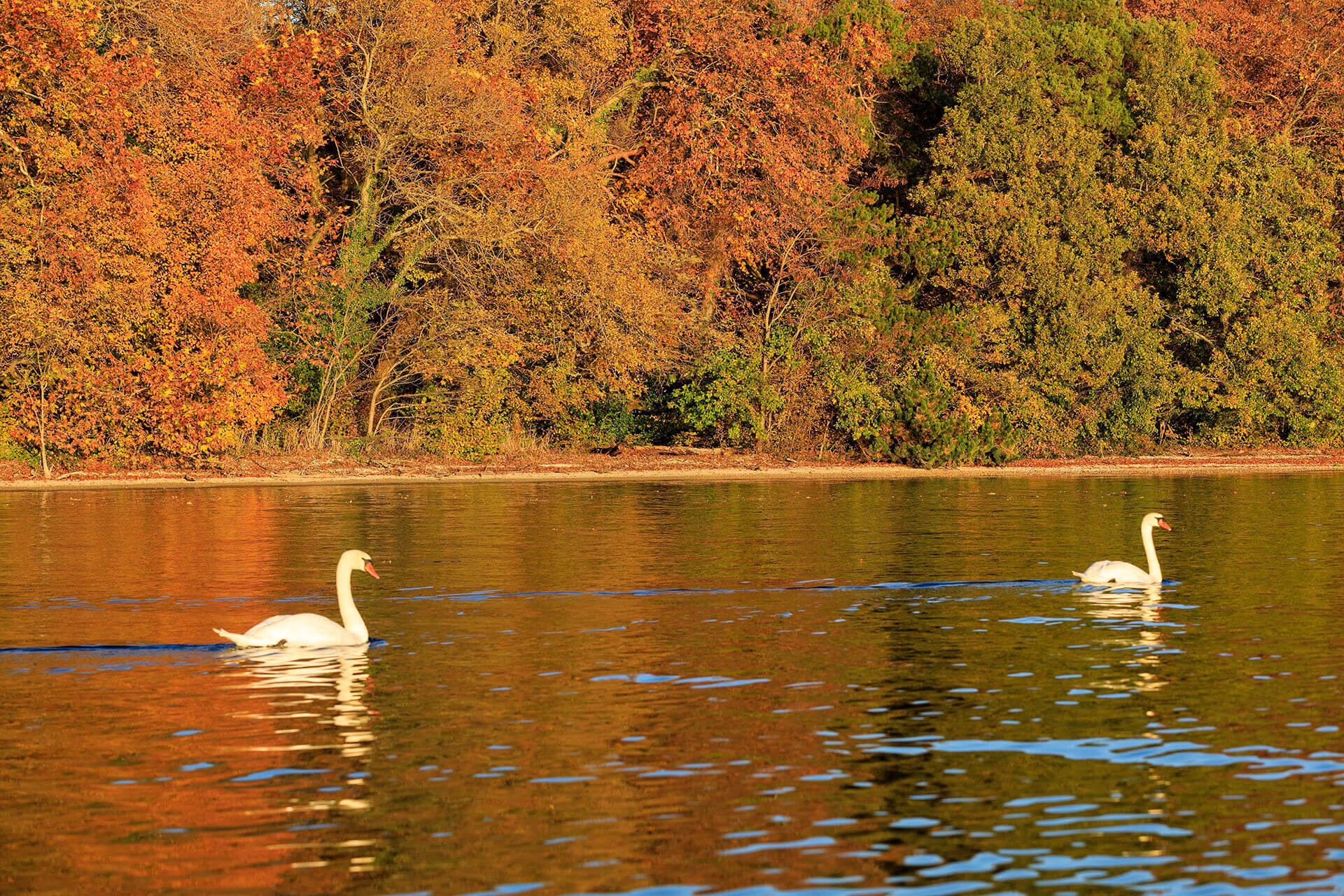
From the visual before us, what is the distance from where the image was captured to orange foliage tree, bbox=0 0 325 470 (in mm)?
41719

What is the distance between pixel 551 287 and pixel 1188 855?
43.2 metres

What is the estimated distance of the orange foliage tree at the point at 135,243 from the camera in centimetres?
4172

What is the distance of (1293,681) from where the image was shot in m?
14.3

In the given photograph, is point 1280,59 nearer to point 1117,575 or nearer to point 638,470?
point 638,470

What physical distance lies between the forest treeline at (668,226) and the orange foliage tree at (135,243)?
0.37ft

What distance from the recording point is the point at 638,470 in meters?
51.2

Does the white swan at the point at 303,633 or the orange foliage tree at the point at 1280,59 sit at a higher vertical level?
the orange foliage tree at the point at 1280,59

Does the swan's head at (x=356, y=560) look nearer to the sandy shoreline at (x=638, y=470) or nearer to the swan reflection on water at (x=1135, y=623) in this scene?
the swan reflection on water at (x=1135, y=623)

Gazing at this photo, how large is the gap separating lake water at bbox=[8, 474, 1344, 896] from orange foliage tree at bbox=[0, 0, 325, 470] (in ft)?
58.0

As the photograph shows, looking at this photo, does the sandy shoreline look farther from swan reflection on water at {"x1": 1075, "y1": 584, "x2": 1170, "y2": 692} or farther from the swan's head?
swan reflection on water at {"x1": 1075, "y1": 584, "x2": 1170, "y2": 692}

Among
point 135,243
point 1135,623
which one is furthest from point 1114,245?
point 1135,623

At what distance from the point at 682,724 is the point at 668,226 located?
4251 cm

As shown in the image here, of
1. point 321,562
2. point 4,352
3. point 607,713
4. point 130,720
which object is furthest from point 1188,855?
point 4,352

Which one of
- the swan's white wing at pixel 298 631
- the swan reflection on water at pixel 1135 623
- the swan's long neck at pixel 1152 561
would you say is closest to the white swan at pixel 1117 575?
the swan's long neck at pixel 1152 561
